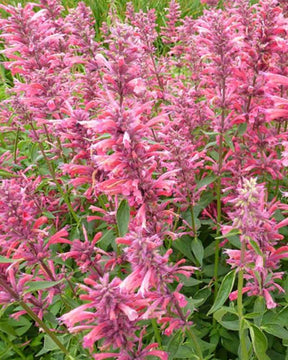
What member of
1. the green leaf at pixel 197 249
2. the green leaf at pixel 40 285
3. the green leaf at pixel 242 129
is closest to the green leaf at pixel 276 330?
the green leaf at pixel 197 249

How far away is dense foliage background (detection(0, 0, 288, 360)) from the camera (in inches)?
84.4

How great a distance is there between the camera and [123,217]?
2232 millimetres

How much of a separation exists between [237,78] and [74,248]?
6.16ft

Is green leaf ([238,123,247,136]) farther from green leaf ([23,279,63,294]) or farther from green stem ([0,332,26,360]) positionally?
green stem ([0,332,26,360])

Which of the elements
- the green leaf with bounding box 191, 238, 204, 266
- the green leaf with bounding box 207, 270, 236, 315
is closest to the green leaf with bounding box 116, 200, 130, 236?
the green leaf with bounding box 207, 270, 236, 315

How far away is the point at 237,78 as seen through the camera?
3.33 metres

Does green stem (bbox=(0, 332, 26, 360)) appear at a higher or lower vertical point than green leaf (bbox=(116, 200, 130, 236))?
lower

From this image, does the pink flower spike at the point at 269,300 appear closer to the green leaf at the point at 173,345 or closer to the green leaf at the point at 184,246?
the green leaf at the point at 173,345

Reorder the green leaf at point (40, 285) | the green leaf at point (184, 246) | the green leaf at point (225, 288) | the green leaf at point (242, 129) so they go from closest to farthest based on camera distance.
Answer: the green leaf at point (225, 288) → the green leaf at point (40, 285) → the green leaf at point (242, 129) → the green leaf at point (184, 246)

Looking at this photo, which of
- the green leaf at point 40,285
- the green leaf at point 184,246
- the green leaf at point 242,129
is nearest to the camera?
the green leaf at point 40,285

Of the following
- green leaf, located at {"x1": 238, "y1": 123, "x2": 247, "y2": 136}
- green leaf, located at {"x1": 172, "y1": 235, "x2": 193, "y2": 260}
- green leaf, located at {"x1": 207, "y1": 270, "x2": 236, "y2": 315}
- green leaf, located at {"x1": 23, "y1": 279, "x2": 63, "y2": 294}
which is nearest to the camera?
green leaf, located at {"x1": 207, "y1": 270, "x2": 236, "y2": 315}

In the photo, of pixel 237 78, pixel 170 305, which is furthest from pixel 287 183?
pixel 170 305

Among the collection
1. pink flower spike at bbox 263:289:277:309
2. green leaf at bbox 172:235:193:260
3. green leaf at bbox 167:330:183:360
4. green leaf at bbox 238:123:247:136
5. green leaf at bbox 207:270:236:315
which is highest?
green leaf at bbox 238:123:247:136

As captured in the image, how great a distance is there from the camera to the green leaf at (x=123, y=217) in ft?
7.14
